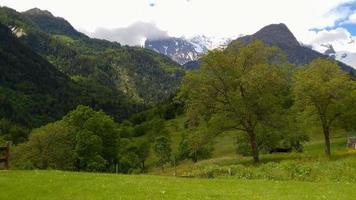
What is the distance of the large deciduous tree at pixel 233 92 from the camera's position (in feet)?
234

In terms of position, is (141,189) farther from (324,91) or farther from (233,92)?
(324,91)

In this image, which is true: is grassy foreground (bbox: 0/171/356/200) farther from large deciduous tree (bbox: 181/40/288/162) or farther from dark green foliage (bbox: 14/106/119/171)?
dark green foliage (bbox: 14/106/119/171)

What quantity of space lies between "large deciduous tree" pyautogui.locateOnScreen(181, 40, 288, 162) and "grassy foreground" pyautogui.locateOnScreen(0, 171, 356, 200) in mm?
32188

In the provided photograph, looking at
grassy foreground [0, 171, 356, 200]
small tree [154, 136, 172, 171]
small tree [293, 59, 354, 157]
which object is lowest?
grassy foreground [0, 171, 356, 200]

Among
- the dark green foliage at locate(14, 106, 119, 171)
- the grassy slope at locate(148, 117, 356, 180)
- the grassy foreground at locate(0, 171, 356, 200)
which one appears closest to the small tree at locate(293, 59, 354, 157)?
the grassy slope at locate(148, 117, 356, 180)

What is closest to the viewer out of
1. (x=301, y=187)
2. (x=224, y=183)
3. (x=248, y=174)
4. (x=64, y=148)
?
(x=301, y=187)

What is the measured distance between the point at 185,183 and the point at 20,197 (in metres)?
13.8

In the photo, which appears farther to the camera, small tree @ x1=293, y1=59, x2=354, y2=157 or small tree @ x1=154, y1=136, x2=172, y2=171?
small tree @ x1=154, y1=136, x2=172, y2=171

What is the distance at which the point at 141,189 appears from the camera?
34.1 meters

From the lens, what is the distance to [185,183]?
38969 millimetres

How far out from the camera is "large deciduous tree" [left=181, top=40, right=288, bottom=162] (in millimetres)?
71438

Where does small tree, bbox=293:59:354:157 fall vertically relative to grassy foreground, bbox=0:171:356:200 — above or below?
above

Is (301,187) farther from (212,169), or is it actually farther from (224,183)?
(212,169)

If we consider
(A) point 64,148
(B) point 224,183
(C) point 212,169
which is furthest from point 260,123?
(A) point 64,148
